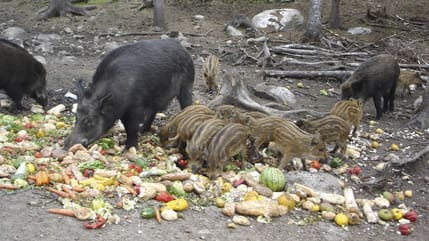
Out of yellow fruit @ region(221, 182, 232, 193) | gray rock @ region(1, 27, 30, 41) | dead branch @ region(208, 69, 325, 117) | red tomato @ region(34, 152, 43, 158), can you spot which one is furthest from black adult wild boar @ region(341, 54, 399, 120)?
gray rock @ region(1, 27, 30, 41)

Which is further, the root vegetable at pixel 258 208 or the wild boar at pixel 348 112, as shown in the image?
the wild boar at pixel 348 112

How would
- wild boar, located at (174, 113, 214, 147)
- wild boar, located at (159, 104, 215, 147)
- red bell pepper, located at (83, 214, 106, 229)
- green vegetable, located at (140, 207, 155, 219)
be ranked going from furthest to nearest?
wild boar, located at (159, 104, 215, 147) → wild boar, located at (174, 113, 214, 147) → green vegetable, located at (140, 207, 155, 219) → red bell pepper, located at (83, 214, 106, 229)

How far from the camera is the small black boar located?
8.93 m

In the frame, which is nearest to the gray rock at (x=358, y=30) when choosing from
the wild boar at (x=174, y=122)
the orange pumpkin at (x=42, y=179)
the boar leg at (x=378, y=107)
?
the boar leg at (x=378, y=107)

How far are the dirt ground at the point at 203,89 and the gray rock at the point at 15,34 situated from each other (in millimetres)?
315

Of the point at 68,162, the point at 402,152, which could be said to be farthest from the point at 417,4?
the point at 68,162

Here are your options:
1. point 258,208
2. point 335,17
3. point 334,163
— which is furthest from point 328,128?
point 335,17

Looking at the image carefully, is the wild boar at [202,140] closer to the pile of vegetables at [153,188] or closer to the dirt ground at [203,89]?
the pile of vegetables at [153,188]

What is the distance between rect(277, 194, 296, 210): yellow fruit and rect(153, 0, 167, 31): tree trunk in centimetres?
1031

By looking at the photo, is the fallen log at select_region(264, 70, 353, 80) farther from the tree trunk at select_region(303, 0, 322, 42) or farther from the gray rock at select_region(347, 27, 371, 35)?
the gray rock at select_region(347, 27, 371, 35)

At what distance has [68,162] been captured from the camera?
6.07 m

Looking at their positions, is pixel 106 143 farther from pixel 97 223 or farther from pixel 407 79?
pixel 407 79

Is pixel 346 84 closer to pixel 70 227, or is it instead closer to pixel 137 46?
pixel 137 46

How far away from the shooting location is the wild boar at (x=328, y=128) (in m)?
7.15
